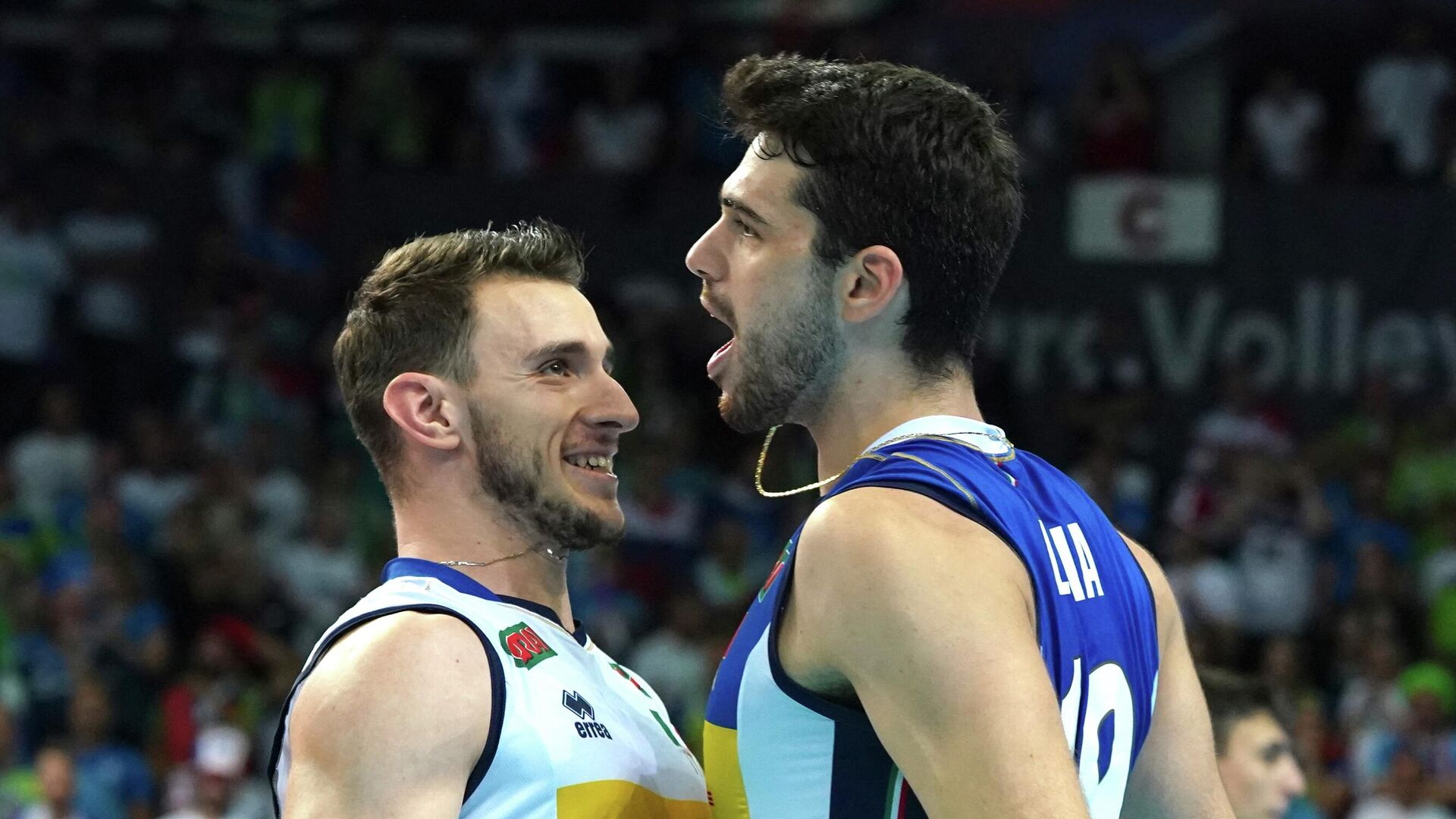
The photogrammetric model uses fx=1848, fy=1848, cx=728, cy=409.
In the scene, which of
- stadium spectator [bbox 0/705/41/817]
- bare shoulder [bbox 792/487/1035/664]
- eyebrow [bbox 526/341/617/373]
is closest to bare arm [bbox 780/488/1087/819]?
bare shoulder [bbox 792/487/1035/664]

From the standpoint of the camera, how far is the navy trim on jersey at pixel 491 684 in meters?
3.30

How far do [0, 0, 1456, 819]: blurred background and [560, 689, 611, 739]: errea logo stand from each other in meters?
7.46

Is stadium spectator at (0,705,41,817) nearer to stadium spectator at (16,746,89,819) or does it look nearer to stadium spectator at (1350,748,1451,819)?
stadium spectator at (16,746,89,819)

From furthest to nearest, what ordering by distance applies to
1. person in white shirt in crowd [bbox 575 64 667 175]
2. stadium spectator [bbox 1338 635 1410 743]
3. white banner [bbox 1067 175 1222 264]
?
person in white shirt in crowd [bbox 575 64 667 175]
white banner [bbox 1067 175 1222 264]
stadium spectator [bbox 1338 635 1410 743]

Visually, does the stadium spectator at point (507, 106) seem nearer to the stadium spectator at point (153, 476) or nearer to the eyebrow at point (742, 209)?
the stadium spectator at point (153, 476)

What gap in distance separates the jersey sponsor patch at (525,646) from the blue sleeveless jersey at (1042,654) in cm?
Result: 48

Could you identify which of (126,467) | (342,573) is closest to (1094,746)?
(342,573)

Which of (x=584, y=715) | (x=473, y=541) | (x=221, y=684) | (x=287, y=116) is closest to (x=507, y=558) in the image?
(x=473, y=541)

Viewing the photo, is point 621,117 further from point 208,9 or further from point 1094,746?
point 1094,746

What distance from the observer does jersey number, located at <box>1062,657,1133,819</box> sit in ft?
9.74

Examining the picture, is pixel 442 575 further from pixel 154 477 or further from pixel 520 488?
pixel 154 477

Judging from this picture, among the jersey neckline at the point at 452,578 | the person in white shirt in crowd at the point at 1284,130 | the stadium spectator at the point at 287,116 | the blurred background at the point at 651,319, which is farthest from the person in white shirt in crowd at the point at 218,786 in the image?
the person in white shirt in crowd at the point at 1284,130

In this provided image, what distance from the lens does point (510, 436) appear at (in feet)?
12.4

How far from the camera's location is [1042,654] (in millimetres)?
2875
